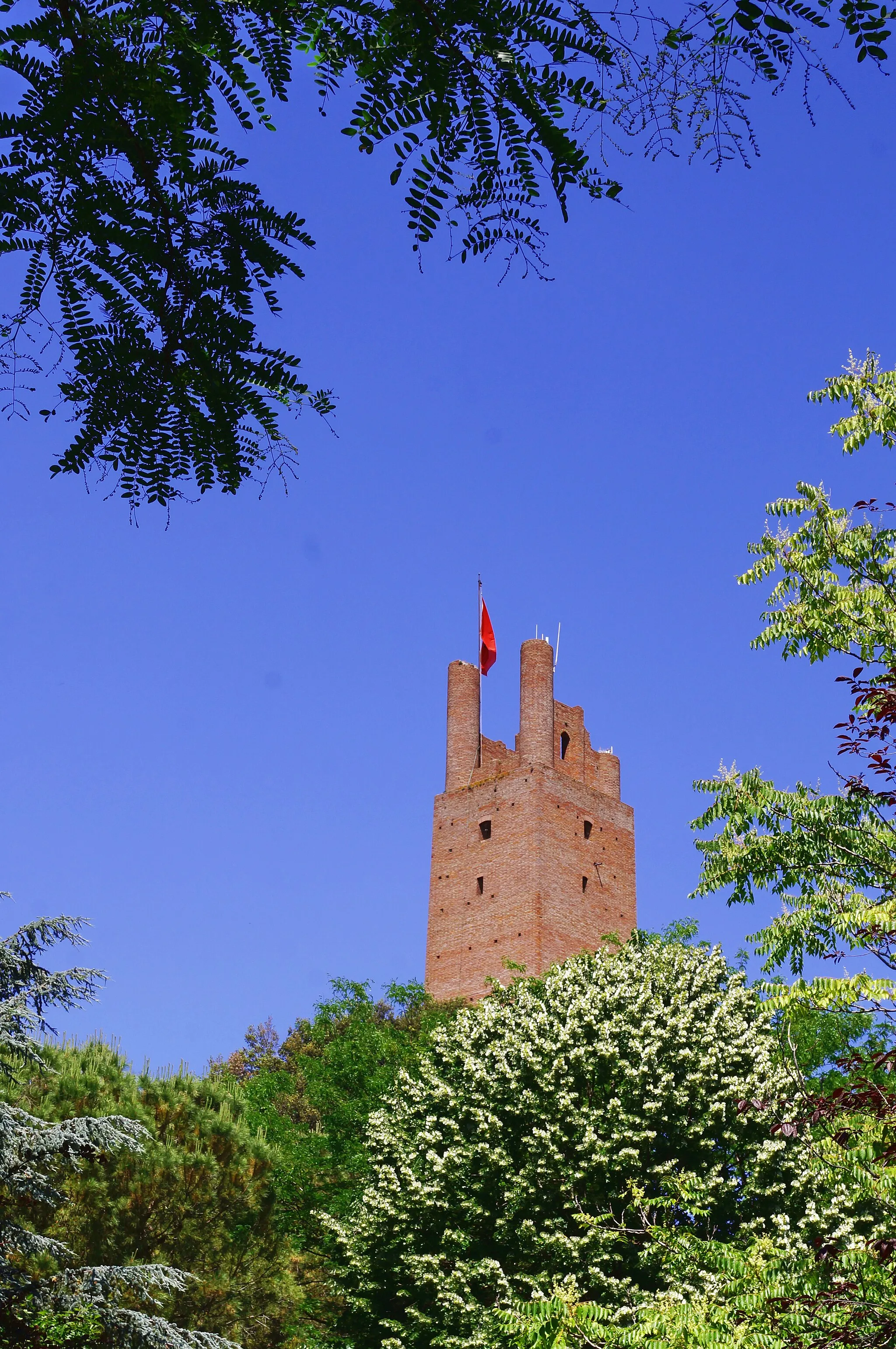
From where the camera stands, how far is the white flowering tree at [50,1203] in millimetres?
12430

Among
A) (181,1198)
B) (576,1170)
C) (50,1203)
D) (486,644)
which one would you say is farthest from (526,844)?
(50,1203)

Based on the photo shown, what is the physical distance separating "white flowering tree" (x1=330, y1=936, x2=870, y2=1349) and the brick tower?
19.3 meters

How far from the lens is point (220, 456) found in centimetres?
330

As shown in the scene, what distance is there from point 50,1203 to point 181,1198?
3.62m

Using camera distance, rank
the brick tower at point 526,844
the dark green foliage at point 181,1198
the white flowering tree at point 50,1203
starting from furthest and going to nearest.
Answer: the brick tower at point 526,844, the dark green foliage at point 181,1198, the white flowering tree at point 50,1203

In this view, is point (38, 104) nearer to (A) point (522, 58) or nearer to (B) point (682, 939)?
(A) point (522, 58)

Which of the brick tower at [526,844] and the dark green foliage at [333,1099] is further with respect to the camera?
the brick tower at [526,844]

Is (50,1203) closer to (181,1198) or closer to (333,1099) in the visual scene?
(181,1198)

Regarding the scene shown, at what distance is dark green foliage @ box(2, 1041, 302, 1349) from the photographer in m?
16.5

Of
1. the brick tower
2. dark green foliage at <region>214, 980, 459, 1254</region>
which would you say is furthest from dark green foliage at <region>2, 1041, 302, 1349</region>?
the brick tower

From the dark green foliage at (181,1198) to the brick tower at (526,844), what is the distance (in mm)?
17870

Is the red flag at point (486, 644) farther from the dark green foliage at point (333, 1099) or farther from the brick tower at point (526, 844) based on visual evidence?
the dark green foliage at point (333, 1099)

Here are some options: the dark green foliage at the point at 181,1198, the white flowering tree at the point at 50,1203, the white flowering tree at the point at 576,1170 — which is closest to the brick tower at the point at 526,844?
the dark green foliage at the point at 181,1198

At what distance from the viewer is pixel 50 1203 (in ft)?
46.2
